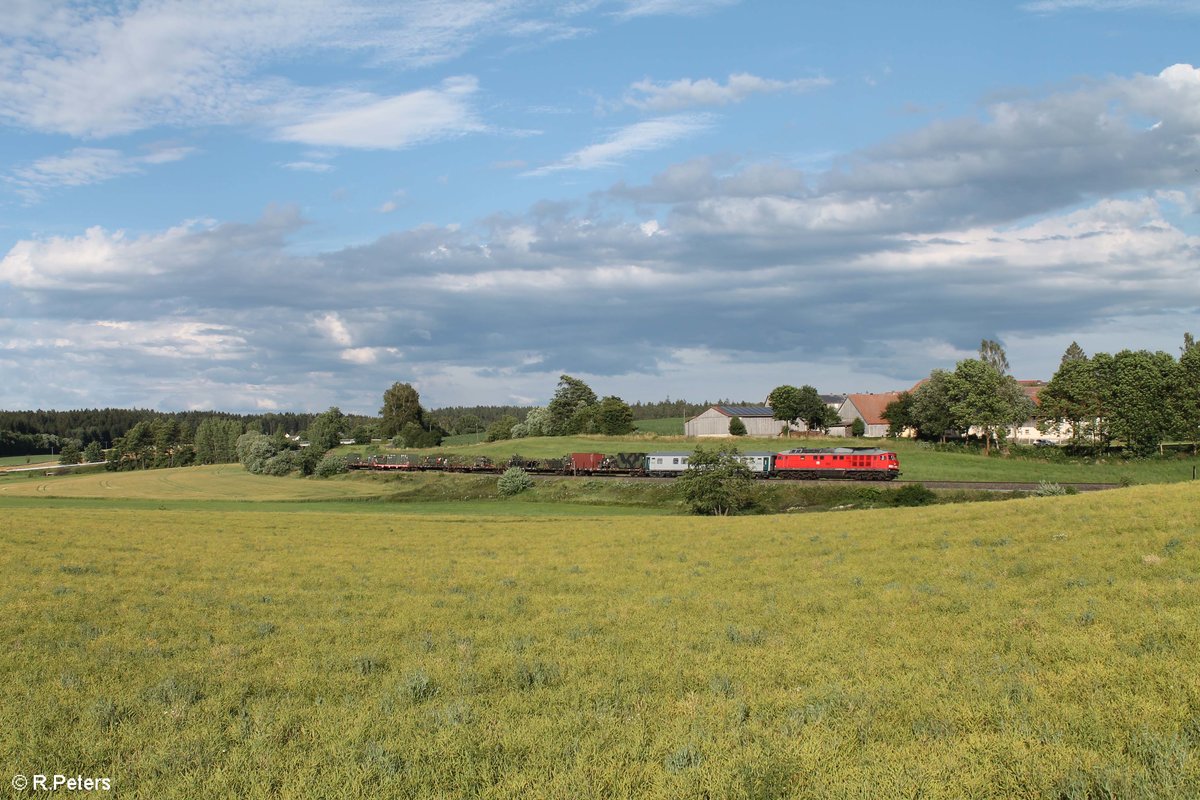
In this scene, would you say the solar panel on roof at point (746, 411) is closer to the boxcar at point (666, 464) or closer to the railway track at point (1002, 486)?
the boxcar at point (666, 464)

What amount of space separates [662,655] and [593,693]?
259 cm

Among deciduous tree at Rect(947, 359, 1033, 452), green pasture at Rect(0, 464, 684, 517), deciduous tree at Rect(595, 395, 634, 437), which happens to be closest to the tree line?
deciduous tree at Rect(947, 359, 1033, 452)

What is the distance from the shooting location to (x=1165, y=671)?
11.1m

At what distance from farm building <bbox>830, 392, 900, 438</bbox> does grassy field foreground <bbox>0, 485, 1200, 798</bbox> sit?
474 feet

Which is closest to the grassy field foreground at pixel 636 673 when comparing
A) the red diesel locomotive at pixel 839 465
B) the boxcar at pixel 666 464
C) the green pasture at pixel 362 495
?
the green pasture at pixel 362 495

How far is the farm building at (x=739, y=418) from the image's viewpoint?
170 metres

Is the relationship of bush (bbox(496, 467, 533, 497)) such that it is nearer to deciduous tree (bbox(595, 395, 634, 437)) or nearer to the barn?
deciduous tree (bbox(595, 395, 634, 437))

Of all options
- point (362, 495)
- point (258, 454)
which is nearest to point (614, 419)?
point (258, 454)

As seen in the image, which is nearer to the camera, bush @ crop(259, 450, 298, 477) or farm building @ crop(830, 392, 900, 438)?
bush @ crop(259, 450, 298, 477)

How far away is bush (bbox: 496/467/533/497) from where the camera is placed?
94.6m

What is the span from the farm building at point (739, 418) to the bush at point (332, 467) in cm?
7262

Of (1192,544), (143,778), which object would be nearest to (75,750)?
(143,778)

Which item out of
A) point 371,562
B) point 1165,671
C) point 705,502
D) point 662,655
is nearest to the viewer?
point 1165,671

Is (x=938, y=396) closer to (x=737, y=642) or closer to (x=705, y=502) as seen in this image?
(x=705, y=502)
